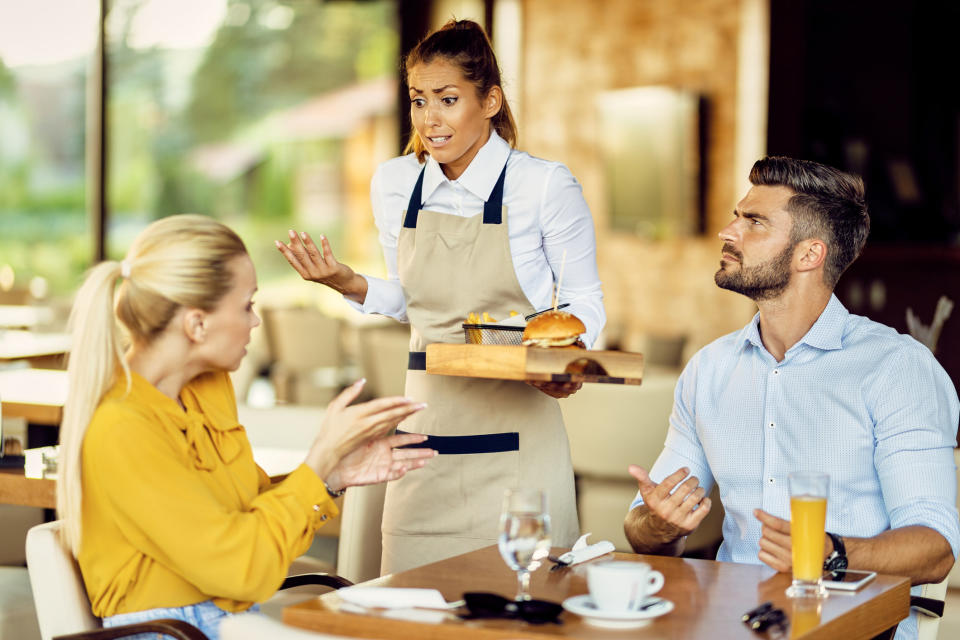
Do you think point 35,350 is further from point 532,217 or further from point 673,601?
point 673,601

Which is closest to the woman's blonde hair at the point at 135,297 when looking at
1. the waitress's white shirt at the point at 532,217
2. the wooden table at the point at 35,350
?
the waitress's white shirt at the point at 532,217

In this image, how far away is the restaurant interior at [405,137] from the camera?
725 centimetres

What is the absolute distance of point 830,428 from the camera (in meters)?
2.24

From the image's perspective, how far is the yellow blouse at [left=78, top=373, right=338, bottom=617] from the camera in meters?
1.72

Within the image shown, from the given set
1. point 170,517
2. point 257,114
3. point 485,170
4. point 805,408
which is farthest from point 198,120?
point 170,517

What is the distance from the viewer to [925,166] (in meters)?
Result: 8.14

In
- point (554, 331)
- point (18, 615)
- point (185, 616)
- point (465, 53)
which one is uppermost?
point (465, 53)

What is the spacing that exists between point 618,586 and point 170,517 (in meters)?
0.64

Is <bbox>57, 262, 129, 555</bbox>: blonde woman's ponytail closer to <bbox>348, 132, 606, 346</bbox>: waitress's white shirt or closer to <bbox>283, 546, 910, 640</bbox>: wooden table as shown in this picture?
<bbox>283, 546, 910, 640</bbox>: wooden table

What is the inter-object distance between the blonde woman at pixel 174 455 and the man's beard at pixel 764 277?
0.75 metres

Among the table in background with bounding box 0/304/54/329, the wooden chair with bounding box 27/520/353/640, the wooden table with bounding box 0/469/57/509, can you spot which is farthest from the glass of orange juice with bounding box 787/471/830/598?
the table in background with bounding box 0/304/54/329

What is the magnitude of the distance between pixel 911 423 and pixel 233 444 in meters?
1.19

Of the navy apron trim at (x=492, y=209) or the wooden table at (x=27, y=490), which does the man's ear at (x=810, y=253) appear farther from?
the wooden table at (x=27, y=490)

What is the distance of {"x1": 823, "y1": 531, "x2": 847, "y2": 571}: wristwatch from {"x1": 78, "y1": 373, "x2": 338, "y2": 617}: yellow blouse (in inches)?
30.9
